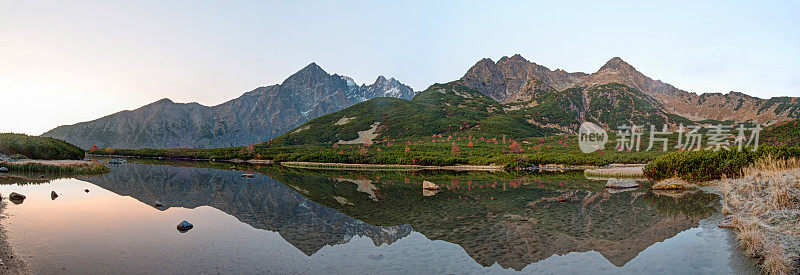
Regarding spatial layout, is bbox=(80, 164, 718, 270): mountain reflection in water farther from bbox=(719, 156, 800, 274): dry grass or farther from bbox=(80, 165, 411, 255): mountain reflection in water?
bbox=(719, 156, 800, 274): dry grass

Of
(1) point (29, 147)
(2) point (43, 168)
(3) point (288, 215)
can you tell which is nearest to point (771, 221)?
(3) point (288, 215)

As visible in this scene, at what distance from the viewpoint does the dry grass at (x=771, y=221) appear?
454 inches

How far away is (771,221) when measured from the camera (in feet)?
52.4

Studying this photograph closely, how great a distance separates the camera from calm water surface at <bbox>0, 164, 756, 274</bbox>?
13.3m

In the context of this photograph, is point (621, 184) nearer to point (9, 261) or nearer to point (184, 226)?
point (184, 226)

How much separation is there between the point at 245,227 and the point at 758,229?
23.9 meters

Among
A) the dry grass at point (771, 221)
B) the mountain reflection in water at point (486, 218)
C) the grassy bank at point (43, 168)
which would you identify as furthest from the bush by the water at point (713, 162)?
the grassy bank at point (43, 168)

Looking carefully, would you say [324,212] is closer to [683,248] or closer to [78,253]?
[78,253]

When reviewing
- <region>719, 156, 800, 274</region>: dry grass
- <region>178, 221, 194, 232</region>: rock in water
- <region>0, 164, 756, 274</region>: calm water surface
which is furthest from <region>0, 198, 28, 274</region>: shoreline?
<region>719, 156, 800, 274</region>: dry grass

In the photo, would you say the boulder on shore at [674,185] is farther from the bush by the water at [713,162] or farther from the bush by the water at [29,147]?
the bush by the water at [29,147]

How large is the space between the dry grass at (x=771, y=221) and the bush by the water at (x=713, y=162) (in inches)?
629

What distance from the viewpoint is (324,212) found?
83.3 feet

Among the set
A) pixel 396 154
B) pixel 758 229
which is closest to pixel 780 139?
pixel 396 154

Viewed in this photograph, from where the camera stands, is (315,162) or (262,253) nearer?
(262,253)
